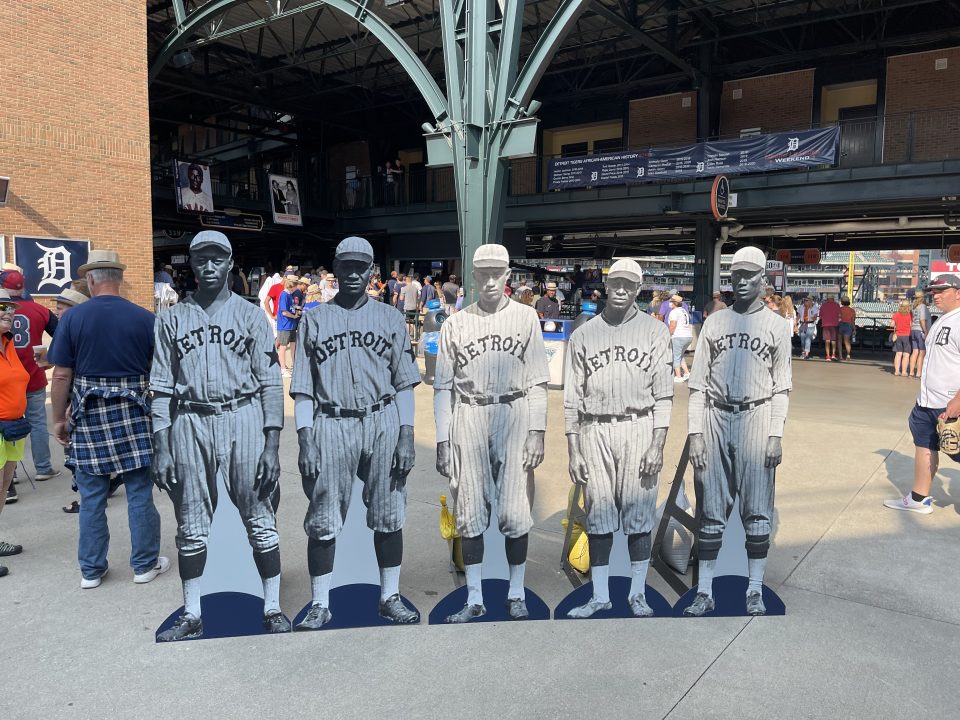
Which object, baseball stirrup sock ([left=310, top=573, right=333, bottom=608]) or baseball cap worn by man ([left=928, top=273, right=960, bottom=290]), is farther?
baseball cap worn by man ([left=928, top=273, right=960, bottom=290])

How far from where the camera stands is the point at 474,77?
8.92 meters

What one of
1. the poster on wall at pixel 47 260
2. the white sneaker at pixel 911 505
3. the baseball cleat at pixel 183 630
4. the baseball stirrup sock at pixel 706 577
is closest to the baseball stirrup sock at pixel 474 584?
the baseball stirrup sock at pixel 706 577

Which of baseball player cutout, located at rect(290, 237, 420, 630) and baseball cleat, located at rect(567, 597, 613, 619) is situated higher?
baseball player cutout, located at rect(290, 237, 420, 630)

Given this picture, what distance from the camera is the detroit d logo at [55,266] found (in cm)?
1322

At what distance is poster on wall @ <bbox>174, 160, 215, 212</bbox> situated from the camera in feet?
74.2

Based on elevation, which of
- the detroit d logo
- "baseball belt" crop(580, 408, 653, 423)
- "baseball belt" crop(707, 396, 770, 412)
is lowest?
"baseball belt" crop(580, 408, 653, 423)

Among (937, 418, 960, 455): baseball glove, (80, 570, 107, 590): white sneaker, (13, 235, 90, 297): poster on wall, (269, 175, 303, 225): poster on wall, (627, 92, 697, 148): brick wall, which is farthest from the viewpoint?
(269, 175, 303, 225): poster on wall

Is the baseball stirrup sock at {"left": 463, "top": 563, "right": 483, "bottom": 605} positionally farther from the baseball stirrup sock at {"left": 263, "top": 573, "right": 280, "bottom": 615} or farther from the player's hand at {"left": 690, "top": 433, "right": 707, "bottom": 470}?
the player's hand at {"left": 690, "top": 433, "right": 707, "bottom": 470}

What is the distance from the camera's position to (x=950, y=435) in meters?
4.96

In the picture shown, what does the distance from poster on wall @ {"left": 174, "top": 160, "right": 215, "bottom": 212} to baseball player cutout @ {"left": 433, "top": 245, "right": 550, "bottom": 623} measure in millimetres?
21724

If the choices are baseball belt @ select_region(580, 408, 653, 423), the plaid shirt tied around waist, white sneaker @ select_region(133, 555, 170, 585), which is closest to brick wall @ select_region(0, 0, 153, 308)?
the plaid shirt tied around waist

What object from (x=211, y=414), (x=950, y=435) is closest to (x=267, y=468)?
(x=211, y=414)

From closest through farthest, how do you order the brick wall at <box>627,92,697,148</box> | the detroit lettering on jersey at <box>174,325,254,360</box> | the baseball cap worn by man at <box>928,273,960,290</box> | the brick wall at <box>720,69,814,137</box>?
the detroit lettering on jersey at <box>174,325,254,360</box> → the baseball cap worn by man at <box>928,273,960,290</box> → the brick wall at <box>720,69,814,137</box> → the brick wall at <box>627,92,697,148</box>

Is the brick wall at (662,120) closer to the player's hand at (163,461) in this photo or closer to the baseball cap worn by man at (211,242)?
the baseball cap worn by man at (211,242)
